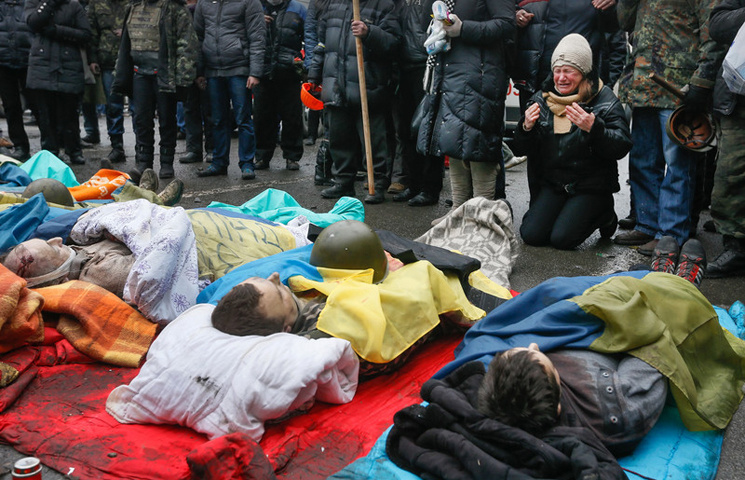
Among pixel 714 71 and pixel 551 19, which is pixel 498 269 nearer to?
pixel 714 71

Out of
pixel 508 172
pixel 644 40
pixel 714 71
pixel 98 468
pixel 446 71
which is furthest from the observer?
pixel 508 172

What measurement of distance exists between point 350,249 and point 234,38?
5.01 metres

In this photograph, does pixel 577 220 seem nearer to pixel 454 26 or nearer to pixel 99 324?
pixel 454 26

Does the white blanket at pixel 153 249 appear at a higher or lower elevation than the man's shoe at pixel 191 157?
higher

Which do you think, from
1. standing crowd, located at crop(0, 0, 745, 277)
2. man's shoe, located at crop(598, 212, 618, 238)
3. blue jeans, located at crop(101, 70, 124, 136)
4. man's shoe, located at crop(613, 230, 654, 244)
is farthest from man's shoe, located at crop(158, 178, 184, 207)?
blue jeans, located at crop(101, 70, 124, 136)

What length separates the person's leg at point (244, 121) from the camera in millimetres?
7953

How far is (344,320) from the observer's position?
3.15 m

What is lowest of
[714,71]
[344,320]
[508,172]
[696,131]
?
[508,172]

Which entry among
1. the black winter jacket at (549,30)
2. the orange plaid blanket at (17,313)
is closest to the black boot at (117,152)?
the black winter jacket at (549,30)

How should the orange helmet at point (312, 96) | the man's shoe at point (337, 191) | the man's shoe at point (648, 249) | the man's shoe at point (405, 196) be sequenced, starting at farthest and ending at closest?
the orange helmet at point (312, 96)
the man's shoe at point (337, 191)
the man's shoe at point (405, 196)
the man's shoe at point (648, 249)

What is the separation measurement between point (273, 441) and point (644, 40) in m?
4.13

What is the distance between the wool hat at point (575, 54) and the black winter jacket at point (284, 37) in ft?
12.8

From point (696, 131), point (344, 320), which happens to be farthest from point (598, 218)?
point (344, 320)

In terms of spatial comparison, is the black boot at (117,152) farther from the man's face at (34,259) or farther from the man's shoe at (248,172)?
the man's face at (34,259)
